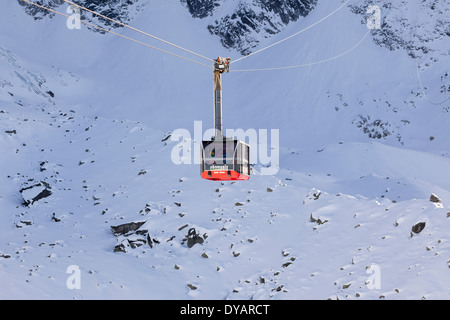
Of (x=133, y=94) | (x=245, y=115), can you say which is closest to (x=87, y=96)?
(x=133, y=94)

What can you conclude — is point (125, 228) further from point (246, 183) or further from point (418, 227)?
point (418, 227)

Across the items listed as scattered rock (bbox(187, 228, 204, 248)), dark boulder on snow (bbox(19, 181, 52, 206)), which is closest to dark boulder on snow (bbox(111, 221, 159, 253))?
scattered rock (bbox(187, 228, 204, 248))

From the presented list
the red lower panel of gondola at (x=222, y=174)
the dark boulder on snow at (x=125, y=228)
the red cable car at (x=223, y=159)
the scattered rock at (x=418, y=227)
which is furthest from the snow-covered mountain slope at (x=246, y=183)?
the red cable car at (x=223, y=159)

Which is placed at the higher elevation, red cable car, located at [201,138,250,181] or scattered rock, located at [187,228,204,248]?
red cable car, located at [201,138,250,181]

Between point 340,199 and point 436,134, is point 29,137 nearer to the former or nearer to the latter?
point 340,199

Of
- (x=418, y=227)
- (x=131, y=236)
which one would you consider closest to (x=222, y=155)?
(x=131, y=236)

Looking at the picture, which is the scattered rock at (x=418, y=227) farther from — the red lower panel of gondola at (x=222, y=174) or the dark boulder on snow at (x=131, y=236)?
the dark boulder on snow at (x=131, y=236)

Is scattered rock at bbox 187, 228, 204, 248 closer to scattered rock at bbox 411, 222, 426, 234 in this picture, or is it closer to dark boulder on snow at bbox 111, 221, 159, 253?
dark boulder on snow at bbox 111, 221, 159, 253
